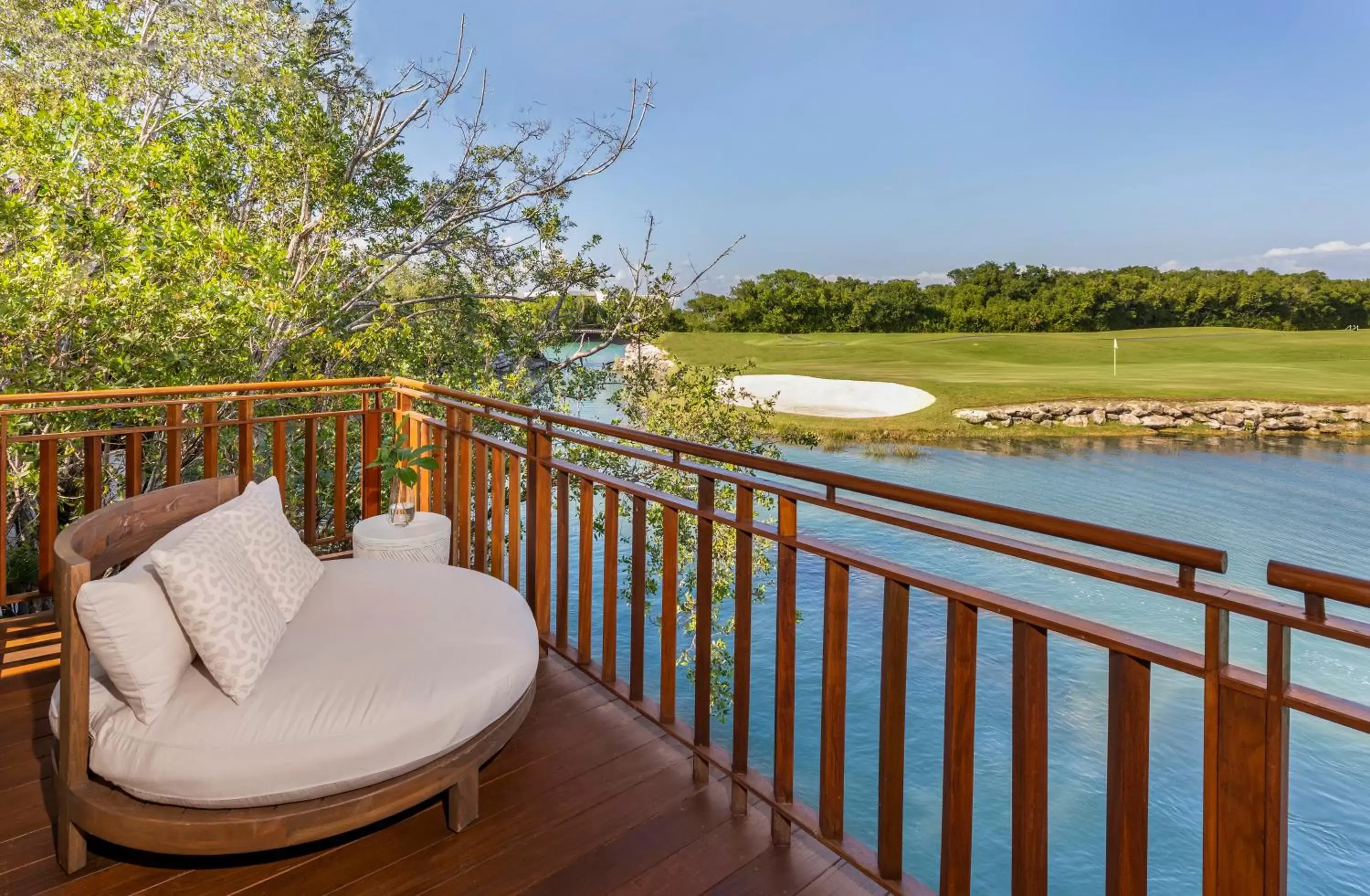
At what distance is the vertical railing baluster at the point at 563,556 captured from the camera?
2.41 m

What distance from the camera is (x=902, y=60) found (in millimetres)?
17750

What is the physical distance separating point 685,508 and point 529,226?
8.32 metres

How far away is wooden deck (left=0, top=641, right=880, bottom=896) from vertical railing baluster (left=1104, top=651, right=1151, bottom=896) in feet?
2.10

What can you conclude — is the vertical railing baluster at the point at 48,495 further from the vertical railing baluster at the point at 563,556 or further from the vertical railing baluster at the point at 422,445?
the vertical railing baluster at the point at 563,556

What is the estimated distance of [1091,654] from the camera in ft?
31.5

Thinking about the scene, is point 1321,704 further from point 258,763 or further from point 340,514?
point 340,514

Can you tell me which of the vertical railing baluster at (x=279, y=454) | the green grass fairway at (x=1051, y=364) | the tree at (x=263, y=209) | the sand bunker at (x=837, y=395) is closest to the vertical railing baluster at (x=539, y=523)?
the vertical railing baluster at (x=279, y=454)

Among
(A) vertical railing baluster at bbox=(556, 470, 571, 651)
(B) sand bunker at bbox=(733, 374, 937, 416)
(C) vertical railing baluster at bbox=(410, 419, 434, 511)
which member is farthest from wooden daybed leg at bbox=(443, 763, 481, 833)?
(B) sand bunker at bbox=(733, 374, 937, 416)

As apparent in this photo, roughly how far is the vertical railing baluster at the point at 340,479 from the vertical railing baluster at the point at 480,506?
115cm

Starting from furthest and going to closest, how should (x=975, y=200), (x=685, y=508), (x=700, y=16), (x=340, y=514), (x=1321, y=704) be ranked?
(x=975, y=200) → (x=700, y=16) → (x=340, y=514) → (x=685, y=508) → (x=1321, y=704)

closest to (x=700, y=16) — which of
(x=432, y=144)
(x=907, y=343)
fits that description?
(x=432, y=144)

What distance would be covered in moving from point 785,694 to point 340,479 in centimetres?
307

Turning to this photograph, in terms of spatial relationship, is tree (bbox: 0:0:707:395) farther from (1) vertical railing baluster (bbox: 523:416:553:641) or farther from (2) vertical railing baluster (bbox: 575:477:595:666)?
(2) vertical railing baluster (bbox: 575:477:595:666)

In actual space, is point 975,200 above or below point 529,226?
above
